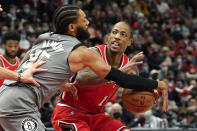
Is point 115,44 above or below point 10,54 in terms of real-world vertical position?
above

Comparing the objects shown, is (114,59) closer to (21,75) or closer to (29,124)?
(21,75)

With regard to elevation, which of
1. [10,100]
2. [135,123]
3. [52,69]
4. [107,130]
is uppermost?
[52,69]

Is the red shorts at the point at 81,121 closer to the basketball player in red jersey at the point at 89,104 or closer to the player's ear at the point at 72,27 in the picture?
the basketball player in red jersey at the point at 89,104

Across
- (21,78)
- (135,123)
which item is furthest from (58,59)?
(135,123)

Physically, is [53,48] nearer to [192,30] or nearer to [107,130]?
[107,130]

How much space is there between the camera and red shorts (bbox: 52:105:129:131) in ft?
15.6

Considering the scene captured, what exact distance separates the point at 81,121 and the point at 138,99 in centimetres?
71

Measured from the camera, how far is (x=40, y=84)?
3881 millimetres

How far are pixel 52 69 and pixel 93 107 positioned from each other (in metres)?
1.17

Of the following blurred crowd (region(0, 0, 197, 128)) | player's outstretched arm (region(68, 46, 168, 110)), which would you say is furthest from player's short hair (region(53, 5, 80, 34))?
blurred crowd (region(0, 0, 197, 128))

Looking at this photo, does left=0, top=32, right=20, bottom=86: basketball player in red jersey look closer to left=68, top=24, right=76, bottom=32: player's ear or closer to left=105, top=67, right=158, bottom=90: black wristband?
left=68, top=24, right=76, bottom=32: player's ear

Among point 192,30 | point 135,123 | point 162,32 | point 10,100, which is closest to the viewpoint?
point 10,100

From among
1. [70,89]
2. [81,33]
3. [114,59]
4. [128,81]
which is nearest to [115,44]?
[114,59]

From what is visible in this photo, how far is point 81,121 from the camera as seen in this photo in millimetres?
4770
